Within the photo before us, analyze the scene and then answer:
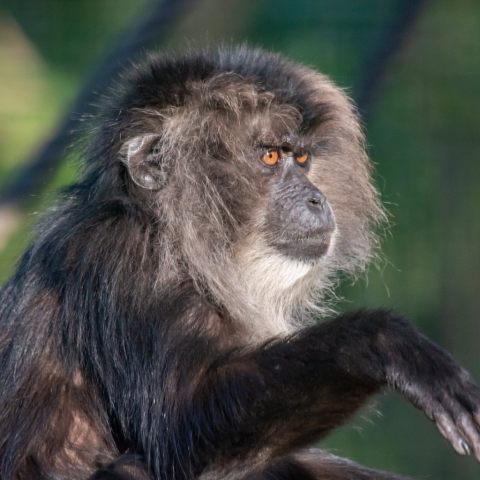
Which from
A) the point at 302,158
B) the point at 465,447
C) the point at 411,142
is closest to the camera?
the point at 465,447

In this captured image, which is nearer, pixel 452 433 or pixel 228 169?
pixel 452 433

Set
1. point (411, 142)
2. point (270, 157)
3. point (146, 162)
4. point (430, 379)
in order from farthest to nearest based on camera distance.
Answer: point (411, 142), point (270, 157), point (146, 162), point (430, 379)

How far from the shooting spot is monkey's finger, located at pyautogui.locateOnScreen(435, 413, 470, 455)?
2.52 meters

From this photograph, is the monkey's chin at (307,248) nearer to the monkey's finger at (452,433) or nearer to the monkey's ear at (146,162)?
the monkey's ear at (146,162)

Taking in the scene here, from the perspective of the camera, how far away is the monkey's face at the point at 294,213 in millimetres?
3494

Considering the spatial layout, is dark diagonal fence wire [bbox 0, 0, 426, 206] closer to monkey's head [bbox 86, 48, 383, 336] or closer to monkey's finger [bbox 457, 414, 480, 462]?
monkey's head [bbox 86, 48, 383, 336]

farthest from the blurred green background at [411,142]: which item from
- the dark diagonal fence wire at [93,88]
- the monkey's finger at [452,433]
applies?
the monkey's finger at [452,433]

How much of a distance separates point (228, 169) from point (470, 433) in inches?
53.0

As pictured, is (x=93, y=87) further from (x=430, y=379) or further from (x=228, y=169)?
(x=430, y=379)

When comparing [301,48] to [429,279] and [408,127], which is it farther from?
[429,279]

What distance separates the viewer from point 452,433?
2.54 metres

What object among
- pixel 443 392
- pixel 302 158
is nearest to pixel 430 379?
pixel 443 392

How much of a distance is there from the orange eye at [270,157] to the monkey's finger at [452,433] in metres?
1.33

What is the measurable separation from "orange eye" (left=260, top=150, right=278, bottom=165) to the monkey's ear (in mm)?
429
